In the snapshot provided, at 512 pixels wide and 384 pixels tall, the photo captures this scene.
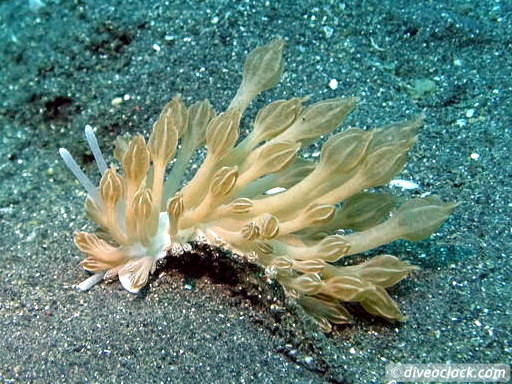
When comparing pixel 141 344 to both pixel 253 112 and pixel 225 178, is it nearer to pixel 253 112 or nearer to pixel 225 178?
pixel 225 178

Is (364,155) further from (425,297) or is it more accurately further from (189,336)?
(189,336)

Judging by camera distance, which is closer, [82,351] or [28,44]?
[82,351]

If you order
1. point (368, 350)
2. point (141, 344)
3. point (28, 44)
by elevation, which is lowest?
point (368, 350)

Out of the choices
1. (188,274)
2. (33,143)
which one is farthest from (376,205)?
(33,143)

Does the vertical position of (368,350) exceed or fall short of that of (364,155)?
it falls short

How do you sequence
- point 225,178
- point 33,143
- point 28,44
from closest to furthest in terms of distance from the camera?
point 225,178
point 33,143
point 28,44

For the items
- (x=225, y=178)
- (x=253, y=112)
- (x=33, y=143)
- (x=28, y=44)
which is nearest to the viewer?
(x=225, y=178)

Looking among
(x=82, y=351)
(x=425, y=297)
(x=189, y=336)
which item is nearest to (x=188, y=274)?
(x=189, y=336)
